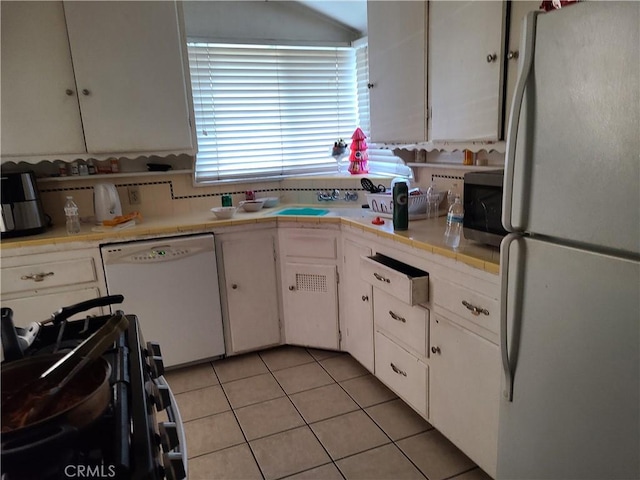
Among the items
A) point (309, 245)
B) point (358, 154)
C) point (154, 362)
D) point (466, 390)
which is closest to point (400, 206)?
point (309, 245)

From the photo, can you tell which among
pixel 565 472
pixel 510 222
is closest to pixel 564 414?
pixel 565 472

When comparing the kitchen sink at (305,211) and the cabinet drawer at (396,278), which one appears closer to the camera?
the cabinet drawer at (396,278)

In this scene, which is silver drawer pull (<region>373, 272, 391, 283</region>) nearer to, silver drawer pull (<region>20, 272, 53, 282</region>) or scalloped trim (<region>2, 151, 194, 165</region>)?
scalloped trim (<region>2, 151, 194, 165</region>)

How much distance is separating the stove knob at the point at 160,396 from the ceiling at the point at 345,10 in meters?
2.85

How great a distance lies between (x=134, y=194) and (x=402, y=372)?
213 centimetres

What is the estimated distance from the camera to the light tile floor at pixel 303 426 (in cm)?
195

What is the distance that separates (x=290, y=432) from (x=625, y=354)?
1653mm

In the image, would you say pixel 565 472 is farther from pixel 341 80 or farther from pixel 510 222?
pixel 341 80

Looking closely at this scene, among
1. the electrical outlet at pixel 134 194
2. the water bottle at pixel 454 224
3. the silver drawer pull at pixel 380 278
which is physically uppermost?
the electrical outlet at pixel 134 194

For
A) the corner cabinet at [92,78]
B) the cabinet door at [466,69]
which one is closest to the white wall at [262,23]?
the corner cabinet at [92,78]

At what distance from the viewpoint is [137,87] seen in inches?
103

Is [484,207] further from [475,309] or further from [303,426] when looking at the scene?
[303,426]

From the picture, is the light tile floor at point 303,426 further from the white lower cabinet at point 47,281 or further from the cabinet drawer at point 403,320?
the white lower cabinet at point 47,281

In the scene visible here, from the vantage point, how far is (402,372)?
223 cm
